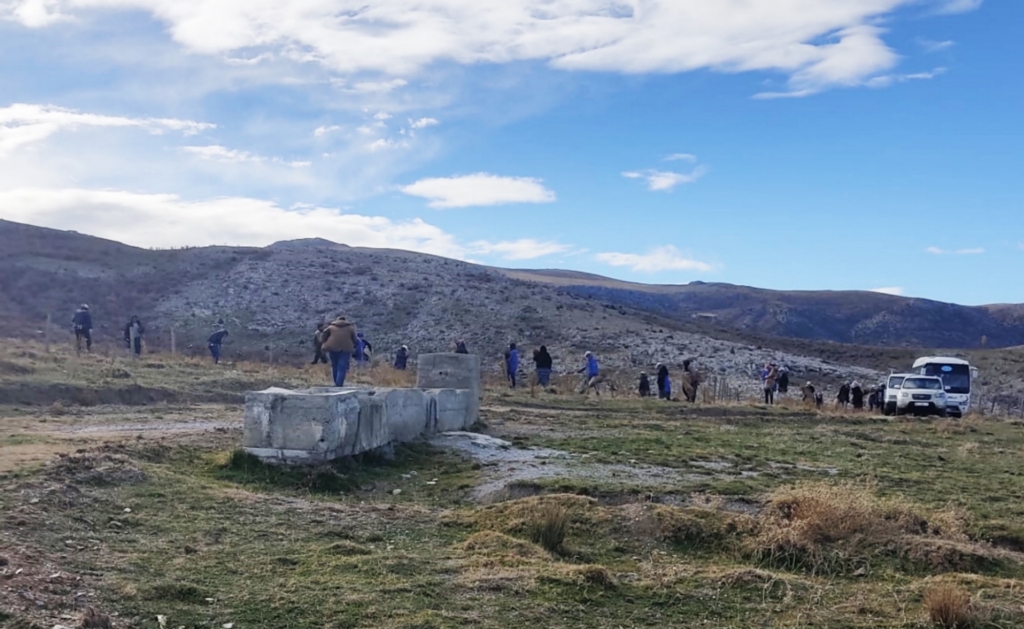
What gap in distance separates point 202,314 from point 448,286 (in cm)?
1472

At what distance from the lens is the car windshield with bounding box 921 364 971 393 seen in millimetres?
35969

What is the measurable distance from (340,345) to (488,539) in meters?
10.4

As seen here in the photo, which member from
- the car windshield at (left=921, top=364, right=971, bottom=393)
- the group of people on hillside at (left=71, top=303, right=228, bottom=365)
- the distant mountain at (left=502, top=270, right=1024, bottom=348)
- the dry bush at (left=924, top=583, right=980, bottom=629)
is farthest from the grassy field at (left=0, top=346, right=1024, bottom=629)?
the distant mountain at (left=502, top=270, right=1024, bottom=348)

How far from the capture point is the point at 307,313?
177 feet

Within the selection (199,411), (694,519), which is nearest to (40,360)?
(199,411)

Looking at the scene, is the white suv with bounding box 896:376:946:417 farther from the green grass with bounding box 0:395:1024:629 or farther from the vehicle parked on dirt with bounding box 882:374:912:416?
the green grass with bounding box 0:395:1024:629

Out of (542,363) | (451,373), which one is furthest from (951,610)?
(542,363)

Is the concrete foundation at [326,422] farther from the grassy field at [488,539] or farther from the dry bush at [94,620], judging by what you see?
the dry bush at [94,620]

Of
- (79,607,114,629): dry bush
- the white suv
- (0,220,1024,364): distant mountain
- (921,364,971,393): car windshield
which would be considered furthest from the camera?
(0,220,1024,364): distant mountain

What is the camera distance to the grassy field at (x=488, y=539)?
656cm

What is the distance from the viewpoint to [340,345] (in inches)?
722

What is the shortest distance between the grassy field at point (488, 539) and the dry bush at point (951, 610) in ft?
0.04

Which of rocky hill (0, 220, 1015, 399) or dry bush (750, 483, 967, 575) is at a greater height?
rocky hill (0, 220, 1015, 399)

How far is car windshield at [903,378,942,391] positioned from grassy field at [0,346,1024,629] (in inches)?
755
